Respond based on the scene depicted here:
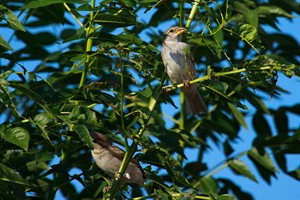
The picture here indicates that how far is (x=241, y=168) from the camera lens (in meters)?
5.62

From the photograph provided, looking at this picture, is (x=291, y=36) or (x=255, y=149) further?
(x=291, y=36)

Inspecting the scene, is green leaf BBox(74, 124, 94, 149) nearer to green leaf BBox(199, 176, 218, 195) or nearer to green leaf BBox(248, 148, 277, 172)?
green leaf BBox(199, 176, 218, 195)

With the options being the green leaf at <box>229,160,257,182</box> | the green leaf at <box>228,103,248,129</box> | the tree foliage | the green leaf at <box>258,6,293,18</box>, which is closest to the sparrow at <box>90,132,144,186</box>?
the tree foliage

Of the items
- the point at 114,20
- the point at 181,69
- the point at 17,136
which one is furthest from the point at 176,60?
the point at 17,136

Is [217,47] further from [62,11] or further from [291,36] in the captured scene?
[291,36]

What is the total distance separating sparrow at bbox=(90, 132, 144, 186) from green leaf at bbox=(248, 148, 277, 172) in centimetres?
112

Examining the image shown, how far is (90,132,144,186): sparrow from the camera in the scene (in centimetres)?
429

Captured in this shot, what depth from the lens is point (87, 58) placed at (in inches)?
150

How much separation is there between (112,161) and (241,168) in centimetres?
142

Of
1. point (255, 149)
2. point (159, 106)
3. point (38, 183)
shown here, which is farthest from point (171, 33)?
point (38, 183)

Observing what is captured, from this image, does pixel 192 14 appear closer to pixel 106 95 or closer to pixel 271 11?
pixel 106 95

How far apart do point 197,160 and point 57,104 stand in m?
2.33

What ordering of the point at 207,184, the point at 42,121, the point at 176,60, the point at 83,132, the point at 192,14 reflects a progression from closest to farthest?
the point at 83,132 → the point at 42,121 → the point at 192,14 → the point at 176,60 → the point at 207,184

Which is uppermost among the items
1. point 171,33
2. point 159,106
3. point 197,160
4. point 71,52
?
point 71,52
